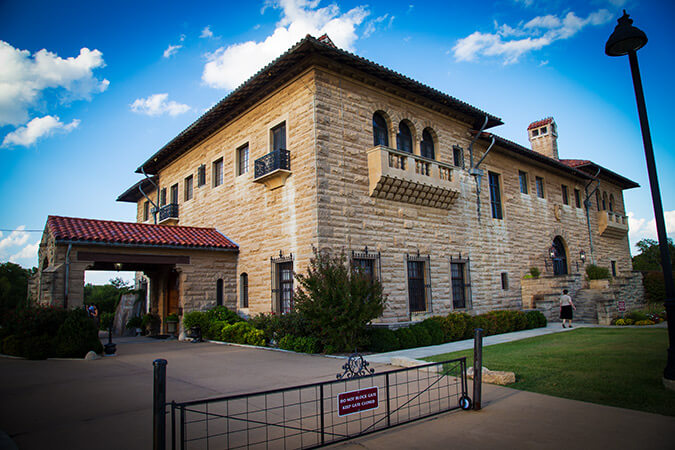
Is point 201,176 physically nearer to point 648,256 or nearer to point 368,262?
point 368,262

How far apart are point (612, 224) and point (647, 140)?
25.3m

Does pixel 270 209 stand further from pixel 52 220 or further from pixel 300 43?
pixel 52 220

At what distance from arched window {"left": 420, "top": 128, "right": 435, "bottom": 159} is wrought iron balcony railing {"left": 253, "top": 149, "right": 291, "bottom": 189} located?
5.80 m

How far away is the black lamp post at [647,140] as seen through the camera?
20.9 ft

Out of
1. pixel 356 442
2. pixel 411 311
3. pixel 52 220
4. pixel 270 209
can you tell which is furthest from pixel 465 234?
pixel 52 220

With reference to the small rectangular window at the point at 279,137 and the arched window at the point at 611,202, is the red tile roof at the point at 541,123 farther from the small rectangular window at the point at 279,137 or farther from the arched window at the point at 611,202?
the small rectangular window at the point at 279,137

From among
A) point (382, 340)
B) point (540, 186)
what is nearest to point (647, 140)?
point (382, 340)

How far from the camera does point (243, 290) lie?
17.0m

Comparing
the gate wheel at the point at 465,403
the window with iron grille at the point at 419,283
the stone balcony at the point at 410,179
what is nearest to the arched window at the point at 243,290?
the stone balcony at the point at 410,179

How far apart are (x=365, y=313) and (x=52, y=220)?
1145cm

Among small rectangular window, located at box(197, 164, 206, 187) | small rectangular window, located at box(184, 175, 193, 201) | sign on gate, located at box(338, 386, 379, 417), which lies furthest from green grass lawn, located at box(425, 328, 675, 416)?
small rectangular window, located at box(184, 175, 193, 201)

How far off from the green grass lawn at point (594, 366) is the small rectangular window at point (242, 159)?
11.0 m

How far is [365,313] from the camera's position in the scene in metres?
11.1

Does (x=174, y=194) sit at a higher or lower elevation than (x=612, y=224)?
higher
